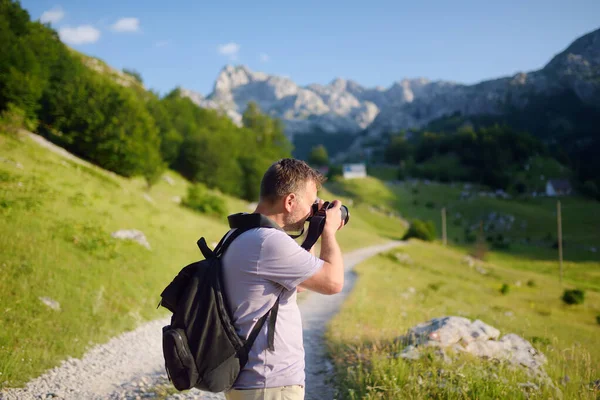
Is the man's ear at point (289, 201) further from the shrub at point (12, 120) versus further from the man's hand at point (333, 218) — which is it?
the shrub at point (12, 120)

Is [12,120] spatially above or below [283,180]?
above

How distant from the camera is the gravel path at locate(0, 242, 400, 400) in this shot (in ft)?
22.6

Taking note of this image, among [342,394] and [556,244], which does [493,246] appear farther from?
[342,394]

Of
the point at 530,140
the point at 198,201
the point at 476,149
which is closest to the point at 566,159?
the point at 530,140

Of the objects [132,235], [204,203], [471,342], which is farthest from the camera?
[204,203]

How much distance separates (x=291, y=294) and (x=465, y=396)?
3.44 meters

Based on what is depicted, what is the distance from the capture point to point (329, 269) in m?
3.12

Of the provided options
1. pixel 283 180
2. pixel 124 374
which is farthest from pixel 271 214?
pixel 124 374

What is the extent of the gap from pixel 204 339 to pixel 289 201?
1124 mm

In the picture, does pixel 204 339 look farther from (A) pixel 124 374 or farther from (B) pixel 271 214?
(A) pixel 124 374

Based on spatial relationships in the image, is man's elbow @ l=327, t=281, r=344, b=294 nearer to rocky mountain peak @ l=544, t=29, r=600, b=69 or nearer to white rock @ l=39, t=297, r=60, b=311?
white rock @ l=39, t=297, r=60, b=311

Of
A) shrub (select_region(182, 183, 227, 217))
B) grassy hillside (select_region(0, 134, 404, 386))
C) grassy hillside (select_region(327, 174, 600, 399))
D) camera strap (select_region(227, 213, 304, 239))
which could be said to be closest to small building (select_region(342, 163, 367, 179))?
grassy hillside (select_region(327, 174, 600, 399))

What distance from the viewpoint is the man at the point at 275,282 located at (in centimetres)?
297

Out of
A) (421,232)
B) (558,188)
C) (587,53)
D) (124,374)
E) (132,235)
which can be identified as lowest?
(421,232)
